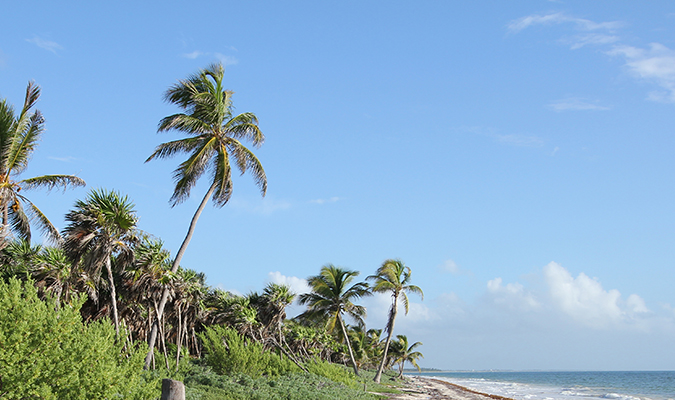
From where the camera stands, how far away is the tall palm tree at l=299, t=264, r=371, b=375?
39906 millimetres

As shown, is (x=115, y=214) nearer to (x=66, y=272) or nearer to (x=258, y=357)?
(x=66, y=272)

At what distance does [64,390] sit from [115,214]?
12739mm

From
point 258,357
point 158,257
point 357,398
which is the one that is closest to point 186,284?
point 158,257

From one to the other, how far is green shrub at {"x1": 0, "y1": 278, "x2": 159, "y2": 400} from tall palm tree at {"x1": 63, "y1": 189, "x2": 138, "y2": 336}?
11.5 m

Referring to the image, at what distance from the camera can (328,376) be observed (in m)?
27.1

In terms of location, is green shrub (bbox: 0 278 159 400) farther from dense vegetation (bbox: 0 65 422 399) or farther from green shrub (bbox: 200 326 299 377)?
green shrub (bbox: 200 326 299 377)

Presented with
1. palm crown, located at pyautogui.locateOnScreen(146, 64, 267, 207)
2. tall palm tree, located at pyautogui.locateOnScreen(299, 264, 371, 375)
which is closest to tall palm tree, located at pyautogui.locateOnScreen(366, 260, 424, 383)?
tall palm tree, located at pyautogui.locateOnScreen(299, 264, 371, 375)

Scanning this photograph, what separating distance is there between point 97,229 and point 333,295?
23.0 m

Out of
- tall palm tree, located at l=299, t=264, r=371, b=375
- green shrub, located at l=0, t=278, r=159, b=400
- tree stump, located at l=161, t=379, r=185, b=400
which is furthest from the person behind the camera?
tall palm tree, located at l=299, t=264, r=371, b=375

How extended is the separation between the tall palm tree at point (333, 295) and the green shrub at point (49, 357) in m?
31.5

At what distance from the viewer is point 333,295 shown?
40.0 metres

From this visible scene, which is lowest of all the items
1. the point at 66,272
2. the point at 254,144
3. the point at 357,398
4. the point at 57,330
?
the point at 357,398

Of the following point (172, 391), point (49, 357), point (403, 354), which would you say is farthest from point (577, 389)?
point (49, 357)

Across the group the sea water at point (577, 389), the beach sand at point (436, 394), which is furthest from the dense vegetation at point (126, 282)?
the sea water at point (577, 389)
